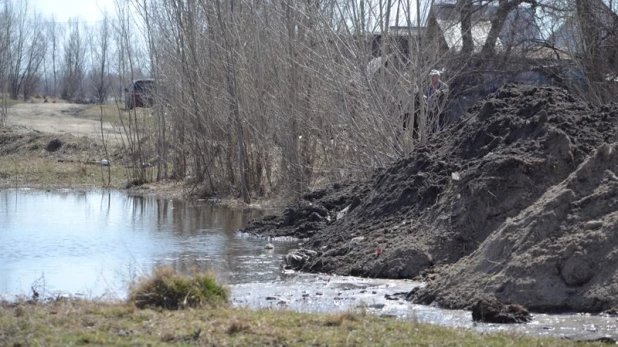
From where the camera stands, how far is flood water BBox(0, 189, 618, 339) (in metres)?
8.88

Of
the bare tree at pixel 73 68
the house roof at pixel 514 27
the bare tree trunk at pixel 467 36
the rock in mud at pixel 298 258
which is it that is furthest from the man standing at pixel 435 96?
the bare tree at pixel 73 68

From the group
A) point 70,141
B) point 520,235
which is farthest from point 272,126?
point 70,141

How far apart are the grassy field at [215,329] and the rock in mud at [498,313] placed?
0.80 m

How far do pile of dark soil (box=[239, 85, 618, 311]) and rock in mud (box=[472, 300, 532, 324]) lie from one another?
1.61ft

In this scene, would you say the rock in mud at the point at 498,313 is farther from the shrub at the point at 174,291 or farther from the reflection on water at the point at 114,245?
the reflection on water at the point at 114,245

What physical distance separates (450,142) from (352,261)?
123 inches

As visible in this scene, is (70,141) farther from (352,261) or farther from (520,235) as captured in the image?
(520,235)

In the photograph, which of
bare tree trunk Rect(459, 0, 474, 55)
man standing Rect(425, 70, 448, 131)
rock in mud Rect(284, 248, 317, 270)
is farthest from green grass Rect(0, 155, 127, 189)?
rock in mud Rect(284, 248, 317, 270)

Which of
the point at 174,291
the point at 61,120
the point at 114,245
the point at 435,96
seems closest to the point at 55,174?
the point at 114,245

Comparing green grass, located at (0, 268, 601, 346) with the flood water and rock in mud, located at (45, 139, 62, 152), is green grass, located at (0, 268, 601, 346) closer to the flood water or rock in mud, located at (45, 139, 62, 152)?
the flood water

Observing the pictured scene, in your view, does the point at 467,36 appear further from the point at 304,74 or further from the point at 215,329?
the point at 215,329

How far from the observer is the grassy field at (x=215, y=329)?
22.2 ft

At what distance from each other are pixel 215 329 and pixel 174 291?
4.27 feet

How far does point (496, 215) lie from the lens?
1125cm
